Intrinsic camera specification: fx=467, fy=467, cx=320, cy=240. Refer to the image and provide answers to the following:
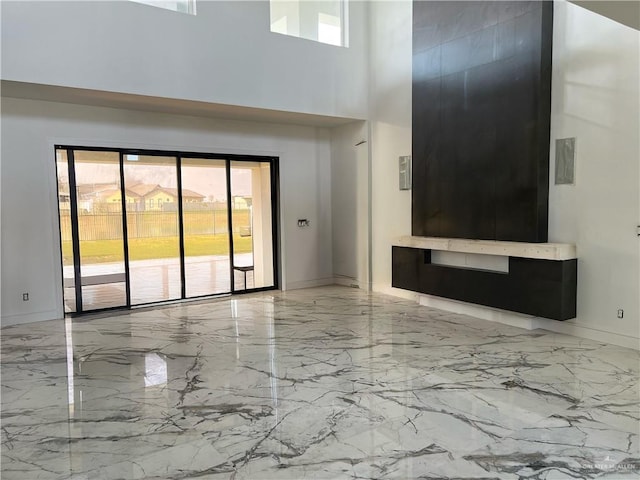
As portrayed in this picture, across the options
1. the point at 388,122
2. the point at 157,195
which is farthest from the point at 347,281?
the point at 157,195

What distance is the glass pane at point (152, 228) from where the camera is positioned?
7242 millimetres

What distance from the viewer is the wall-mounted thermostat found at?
750cm

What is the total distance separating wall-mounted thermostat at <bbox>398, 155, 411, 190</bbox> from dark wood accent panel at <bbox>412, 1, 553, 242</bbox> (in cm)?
29

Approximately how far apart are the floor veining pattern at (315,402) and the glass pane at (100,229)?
98cm

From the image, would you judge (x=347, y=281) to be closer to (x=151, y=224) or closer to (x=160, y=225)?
(x=160, y=225)

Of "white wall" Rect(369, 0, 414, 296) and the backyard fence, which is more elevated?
"white wall" Rect(369, 0, 414, 296)

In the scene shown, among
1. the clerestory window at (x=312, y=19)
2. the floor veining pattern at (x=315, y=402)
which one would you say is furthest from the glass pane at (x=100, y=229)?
the clerestory window at (x=312, y=19)

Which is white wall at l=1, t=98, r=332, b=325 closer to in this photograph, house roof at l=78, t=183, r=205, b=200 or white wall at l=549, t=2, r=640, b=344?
house roof at l=78, t=183, r=205, b=200

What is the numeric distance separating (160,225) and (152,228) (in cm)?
13

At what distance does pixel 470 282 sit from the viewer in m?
6.27

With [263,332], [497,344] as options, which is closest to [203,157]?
[263,332]

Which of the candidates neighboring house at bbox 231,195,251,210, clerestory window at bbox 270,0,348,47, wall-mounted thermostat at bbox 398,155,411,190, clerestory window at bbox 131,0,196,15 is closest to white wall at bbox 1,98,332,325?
neighboring house at bbox 231,195,251,210

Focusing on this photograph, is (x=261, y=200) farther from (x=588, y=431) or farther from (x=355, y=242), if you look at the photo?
(x=588, y=431)

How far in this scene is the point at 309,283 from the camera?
9062 millimetres
